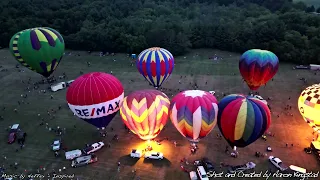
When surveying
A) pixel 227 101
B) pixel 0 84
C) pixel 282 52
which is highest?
pixel 227 101

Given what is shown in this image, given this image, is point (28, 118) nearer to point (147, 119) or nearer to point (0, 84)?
point (0, 84)

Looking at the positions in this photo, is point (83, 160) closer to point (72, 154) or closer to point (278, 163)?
point (72, 154)

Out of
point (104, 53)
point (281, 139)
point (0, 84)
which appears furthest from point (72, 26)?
point (281, 139)

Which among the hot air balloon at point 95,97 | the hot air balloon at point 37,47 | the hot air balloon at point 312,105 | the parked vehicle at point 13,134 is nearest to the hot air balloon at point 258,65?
the hot air balloon at point 312,105

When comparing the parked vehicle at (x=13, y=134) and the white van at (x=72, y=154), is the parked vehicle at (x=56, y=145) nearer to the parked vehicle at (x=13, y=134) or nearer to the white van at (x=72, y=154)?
the white van at (x=72, y=154)

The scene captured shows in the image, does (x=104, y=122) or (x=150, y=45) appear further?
(x=150, y=45)

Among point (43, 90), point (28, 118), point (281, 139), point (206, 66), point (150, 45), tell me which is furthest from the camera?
point (150, 45)

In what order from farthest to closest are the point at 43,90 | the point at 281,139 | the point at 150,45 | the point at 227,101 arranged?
the point at 150,45 < the point at 43,90 < the point at 281,139 < the point at 227,101
